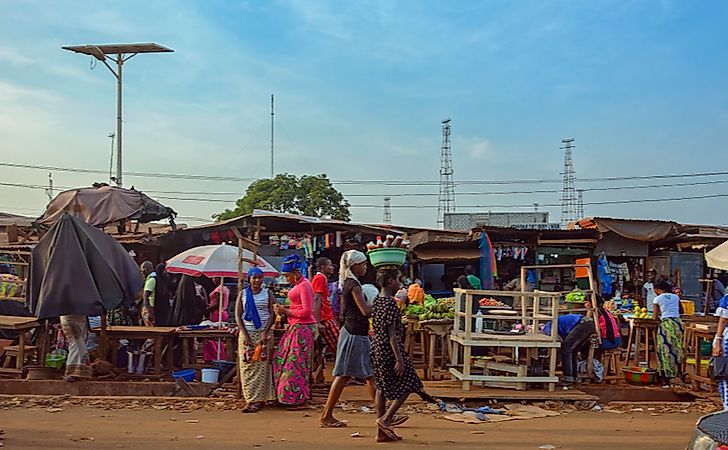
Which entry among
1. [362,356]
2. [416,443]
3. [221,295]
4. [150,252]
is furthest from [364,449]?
[150,252]

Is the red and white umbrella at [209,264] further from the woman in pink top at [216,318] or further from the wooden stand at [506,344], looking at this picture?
the wooden stand at [506,344]

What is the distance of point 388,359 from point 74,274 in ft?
16.9

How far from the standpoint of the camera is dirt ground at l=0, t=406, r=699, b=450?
7449 millimetres

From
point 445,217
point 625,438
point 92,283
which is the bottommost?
point 625,438

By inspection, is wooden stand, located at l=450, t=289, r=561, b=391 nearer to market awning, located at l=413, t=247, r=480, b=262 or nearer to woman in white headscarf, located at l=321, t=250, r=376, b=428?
woman in white headscarf, located at l=321, t=250, r=376, b=428

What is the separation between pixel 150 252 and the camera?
59.2 feet

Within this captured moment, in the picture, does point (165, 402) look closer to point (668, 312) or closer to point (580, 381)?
point (580, 381)

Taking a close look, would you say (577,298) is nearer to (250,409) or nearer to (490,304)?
(490,304)

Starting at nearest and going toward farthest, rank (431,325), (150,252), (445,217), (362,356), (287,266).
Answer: (362,356) < (287,266) < (431,325) < (150,252) < (445,217)

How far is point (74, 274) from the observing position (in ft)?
34.3

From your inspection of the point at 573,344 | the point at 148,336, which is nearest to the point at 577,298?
the point at 573,344

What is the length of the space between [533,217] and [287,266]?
87.1 feet

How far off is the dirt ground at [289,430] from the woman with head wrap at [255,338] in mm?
233

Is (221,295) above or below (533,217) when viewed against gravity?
below
